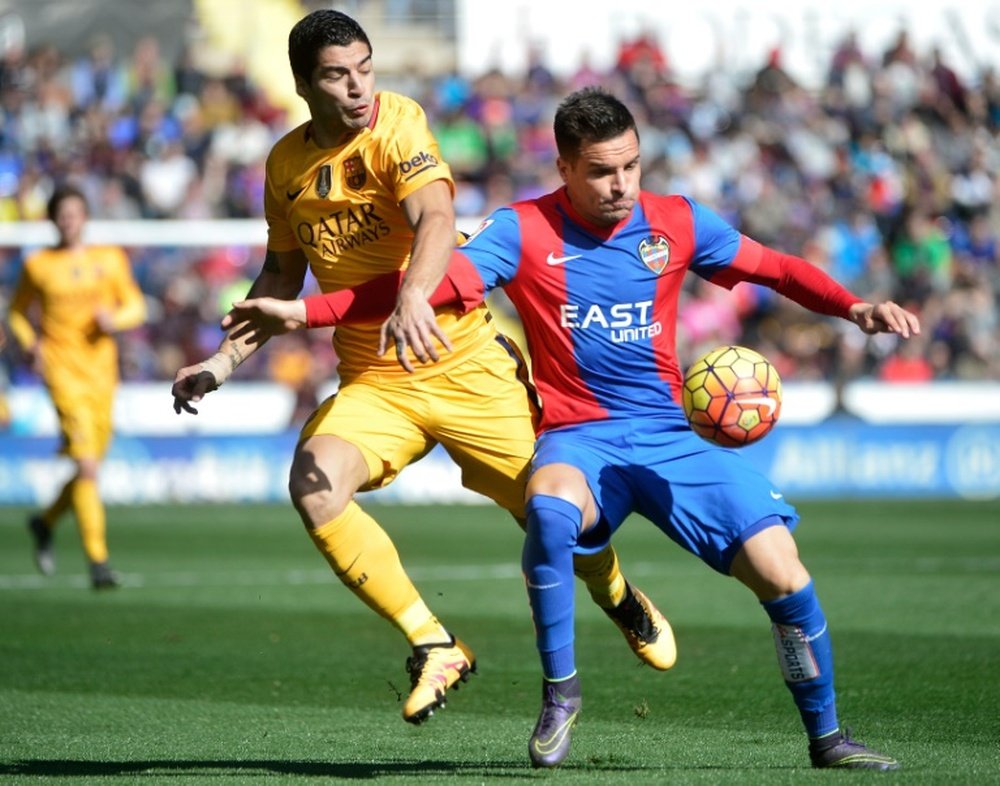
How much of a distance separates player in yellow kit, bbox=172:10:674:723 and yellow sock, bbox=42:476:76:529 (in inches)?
236

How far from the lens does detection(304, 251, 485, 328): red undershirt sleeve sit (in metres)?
5.65

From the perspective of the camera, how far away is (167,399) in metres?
19.4

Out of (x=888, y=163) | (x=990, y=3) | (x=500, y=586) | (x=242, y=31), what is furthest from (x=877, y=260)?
(x=500, y=586)

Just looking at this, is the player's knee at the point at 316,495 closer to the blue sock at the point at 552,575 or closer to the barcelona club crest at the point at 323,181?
the blue sock at the point at 552,575

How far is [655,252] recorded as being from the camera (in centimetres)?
595

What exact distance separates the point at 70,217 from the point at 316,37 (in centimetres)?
633

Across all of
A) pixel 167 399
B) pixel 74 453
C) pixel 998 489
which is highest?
pixel 74 453

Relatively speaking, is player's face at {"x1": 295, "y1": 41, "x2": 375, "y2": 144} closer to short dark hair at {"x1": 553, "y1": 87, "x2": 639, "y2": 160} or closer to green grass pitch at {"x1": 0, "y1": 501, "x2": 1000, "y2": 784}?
short dark hair at {"x1": 553, "y1": 87, "x2": 639, "y2": 160}

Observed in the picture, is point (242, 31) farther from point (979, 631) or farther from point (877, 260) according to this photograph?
point (979, 631)

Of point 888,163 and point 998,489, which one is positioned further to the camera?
point 888,163

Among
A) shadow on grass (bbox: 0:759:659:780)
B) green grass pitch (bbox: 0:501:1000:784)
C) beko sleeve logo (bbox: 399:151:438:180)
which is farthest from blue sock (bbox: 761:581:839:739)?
beko sleeve logo (bbox: 399:151:438:180)

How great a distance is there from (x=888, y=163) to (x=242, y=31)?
31.2ft

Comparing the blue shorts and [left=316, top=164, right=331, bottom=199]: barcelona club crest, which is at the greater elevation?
[left=316, top=164, right=331, bottom=199]: barcelona club crest

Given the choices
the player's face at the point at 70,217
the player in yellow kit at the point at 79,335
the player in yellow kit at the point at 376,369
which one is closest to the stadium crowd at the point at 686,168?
the player in yellow kit at the point at 79,335
